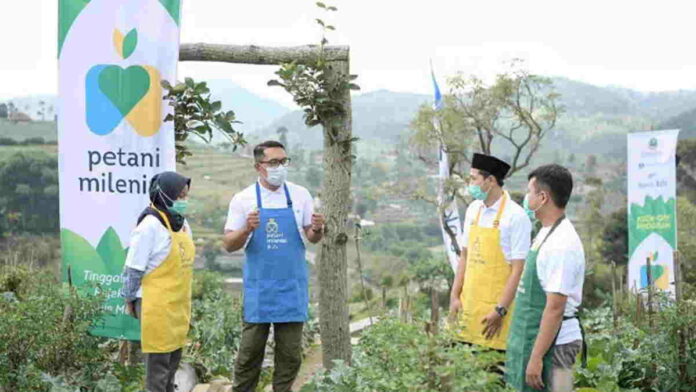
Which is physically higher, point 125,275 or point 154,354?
point 125,275

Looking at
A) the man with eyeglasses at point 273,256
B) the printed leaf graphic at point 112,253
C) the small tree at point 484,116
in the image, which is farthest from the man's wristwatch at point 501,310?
the small tree at point 484,116

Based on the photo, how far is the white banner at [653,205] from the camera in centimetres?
1092

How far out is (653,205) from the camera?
11055 millimetres

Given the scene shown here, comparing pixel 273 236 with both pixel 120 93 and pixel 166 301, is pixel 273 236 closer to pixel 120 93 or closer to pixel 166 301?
pixel 166 301

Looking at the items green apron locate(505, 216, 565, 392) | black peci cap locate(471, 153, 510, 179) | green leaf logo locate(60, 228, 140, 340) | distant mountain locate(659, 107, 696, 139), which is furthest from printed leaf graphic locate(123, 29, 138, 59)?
distant mountain locate(659, 107, 696, 139)

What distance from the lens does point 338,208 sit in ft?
17.0

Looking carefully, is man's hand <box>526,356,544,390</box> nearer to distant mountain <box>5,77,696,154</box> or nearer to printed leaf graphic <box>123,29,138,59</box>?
printed leaf graphic <box>123,29,138,59</box>

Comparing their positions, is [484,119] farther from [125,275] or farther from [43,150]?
[43,150]

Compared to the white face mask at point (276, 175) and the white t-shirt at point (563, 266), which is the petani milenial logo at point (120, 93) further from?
the white t-shirt at point (563, 266)

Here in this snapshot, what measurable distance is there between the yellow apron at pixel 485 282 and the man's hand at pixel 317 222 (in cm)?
86

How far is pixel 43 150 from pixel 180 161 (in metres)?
20.0

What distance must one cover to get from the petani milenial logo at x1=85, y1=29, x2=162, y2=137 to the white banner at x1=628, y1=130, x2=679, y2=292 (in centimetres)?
798

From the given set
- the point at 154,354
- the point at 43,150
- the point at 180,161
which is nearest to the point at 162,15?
the point at 180,161

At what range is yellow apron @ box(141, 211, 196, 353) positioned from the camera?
4160 mm
